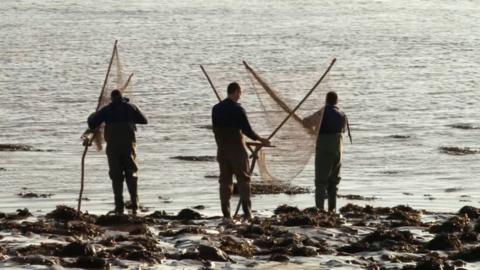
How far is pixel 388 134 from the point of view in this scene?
1280 inches

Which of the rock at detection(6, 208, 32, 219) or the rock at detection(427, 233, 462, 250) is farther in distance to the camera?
the rock at detection(6, 208, 32, 219)

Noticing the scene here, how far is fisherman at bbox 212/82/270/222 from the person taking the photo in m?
17.1

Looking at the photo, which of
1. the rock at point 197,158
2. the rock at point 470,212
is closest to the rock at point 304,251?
the rock at point 470,212

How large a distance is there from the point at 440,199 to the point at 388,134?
1061 cm

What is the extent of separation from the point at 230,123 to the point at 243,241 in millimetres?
2269

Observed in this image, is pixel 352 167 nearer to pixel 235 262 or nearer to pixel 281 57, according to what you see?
pixel 235 262

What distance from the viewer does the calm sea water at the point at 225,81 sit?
23891 mm

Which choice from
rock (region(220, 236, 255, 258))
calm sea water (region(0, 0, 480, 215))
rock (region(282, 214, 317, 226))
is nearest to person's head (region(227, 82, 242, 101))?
rock (region(282, 214, 317, 226))

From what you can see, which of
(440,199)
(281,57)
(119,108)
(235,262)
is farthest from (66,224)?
(281,57)

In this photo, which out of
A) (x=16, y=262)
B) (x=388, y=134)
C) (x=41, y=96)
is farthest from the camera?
(x=41, y=96)

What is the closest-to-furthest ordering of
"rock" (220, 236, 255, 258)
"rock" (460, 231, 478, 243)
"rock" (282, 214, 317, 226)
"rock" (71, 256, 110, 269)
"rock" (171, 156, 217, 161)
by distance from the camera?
"rock" (71, 256, 110, 269) → "rock" (220, 236, 255, 258) → "rock" (460, 231, 478, 243) → "rock" (282, 214, 317, 226) → "rock" (171, 156, 217, 161)

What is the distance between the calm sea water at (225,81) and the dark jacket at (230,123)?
82.2 inches

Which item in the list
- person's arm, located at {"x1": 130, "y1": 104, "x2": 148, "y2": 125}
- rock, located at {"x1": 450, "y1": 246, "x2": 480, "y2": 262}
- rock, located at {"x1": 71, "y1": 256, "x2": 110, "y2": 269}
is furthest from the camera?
person's arm, located at {"x1": 130, "y1": 104, "x2": 148, "y2": 125}

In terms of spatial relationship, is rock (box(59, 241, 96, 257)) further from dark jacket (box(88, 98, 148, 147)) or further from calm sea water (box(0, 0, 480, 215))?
calm sea water (box(0, 0, 480, 215))
